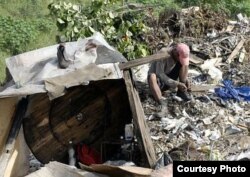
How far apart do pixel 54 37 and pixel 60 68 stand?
5.84 metres

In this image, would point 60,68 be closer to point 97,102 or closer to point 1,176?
point 97,102

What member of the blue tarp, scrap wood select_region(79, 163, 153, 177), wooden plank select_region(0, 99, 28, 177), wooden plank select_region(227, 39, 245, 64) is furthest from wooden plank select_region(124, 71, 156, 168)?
wooden plank select_region(227, 39, 245, 64)

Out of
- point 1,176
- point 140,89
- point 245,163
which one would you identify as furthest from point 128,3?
point 245,163

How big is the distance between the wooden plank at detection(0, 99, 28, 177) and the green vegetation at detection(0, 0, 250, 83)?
123 inches

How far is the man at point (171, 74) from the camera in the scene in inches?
386

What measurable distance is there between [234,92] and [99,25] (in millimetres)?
2754

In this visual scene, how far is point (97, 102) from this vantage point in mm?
8531

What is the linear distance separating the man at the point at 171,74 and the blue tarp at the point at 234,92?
0.63 meters

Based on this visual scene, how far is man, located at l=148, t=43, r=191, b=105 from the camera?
980 centimetres

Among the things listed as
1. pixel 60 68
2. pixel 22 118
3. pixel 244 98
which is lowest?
pixel 244 98

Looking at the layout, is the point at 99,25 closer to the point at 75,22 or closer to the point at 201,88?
the point at 75,22

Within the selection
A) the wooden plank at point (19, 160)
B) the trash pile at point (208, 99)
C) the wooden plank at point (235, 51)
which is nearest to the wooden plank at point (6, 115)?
the wooden plank at point (19, 160)

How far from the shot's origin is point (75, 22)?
11.4 metres

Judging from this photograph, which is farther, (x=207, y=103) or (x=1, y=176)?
(x=207, y=103)
